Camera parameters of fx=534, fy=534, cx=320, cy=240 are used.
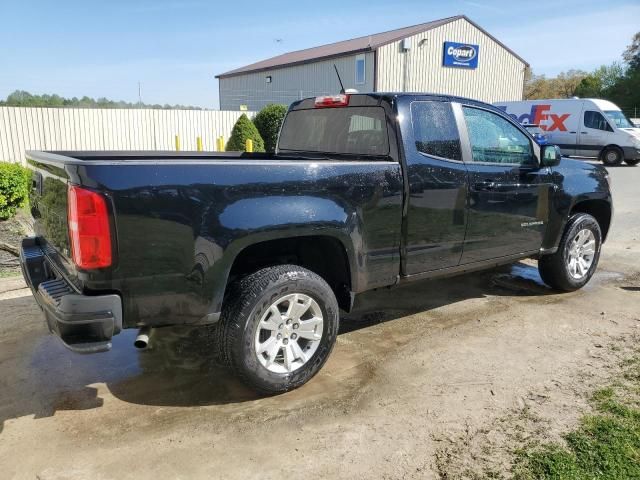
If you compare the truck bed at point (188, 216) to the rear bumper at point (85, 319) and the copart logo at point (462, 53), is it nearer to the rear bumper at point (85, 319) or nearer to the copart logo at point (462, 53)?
the rear bumper at point (85, 319)

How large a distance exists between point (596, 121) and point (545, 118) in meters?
2.12

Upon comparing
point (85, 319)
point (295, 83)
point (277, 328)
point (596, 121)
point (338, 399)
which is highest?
point (295, 83)

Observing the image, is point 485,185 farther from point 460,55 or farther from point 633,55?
point 633,55

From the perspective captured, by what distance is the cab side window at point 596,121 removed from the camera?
20.5m

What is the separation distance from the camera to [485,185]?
14.0 feet

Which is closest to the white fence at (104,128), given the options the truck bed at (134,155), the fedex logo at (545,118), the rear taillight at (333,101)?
the fedex logo at (545,118)

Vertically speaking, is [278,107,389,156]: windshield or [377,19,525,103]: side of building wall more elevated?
[377,19,525,103]: side of building wall

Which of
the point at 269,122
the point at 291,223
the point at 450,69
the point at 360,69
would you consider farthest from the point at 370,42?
the point at 291,223

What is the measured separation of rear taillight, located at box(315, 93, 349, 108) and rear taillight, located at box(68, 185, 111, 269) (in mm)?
2299

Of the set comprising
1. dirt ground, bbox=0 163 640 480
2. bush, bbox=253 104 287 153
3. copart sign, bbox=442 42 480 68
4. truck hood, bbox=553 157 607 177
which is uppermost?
copart sign, bbox=442 42 480 68

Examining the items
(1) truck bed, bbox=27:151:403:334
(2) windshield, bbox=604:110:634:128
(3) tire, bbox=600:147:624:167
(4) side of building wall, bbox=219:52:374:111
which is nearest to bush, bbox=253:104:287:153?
(4) side of building wall, bbox=219:52:374:111

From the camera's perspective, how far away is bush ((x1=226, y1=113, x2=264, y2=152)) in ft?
59.4

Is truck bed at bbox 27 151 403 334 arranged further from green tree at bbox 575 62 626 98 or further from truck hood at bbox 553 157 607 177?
green tree at bbox 575 62 626 98

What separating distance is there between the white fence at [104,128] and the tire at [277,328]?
14.6 metres
